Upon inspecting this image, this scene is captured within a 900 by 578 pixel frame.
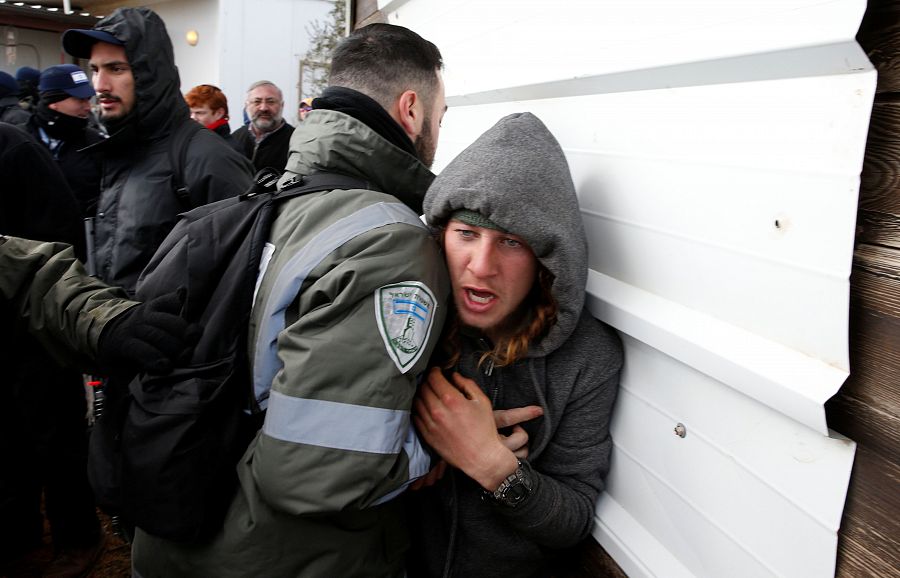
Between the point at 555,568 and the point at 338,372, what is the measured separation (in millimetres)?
1178

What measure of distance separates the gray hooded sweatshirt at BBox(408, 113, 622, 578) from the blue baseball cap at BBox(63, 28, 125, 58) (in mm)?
2052

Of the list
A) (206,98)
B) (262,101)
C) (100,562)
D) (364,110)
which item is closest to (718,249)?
(364,110)

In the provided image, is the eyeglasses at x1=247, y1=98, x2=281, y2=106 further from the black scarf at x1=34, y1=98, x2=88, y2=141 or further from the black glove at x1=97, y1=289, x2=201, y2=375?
the black glove at x1=97, y1=289, x2=201, y2=375

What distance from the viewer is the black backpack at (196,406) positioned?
131 cm

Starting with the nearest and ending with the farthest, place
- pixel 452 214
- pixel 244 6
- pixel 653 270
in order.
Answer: pixel 653 270
pixel 452 214
pixel 244 6

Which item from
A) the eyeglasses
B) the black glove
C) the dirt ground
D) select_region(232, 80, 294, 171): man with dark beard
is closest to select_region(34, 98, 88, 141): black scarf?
select_region(232, 80, 294, 171): man with dark beard

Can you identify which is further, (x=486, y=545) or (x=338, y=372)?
(x=486, y=545)

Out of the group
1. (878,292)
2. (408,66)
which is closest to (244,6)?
(408,66)

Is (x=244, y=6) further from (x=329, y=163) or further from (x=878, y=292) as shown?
(x=878, y=292)

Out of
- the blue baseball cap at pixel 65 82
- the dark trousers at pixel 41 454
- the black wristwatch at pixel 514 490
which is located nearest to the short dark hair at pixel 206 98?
the blue baseball cap at pixel 65 82

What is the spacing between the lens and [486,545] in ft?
5.69

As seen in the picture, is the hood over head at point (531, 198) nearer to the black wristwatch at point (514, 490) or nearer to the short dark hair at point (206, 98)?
the black wristwatch at point (514, 490)

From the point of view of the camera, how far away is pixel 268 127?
6.09m

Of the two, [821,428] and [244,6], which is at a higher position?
[244,6]
